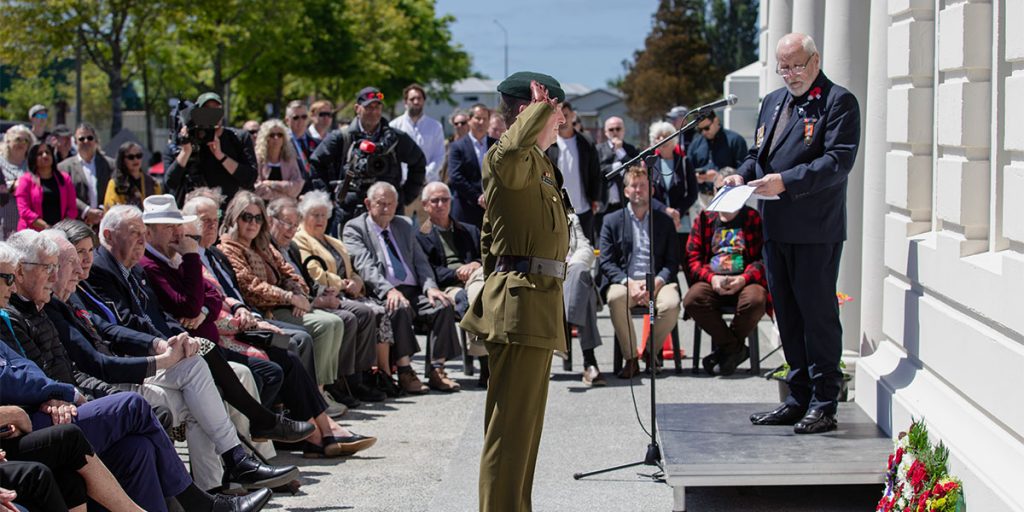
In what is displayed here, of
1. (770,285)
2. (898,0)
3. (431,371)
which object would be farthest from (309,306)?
(898,0)

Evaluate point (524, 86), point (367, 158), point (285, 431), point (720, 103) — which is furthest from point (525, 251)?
point (367, 158)

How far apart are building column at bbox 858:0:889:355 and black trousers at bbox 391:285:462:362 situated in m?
2.88

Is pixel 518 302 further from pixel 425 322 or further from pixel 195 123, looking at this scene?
pixel 195 123

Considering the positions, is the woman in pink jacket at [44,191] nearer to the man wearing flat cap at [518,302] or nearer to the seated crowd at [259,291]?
the seated crowd at [259,291]

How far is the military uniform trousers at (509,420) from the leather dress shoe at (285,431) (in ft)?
5.74

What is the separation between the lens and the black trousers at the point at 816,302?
596 centimetres

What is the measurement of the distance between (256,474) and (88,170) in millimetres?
7437

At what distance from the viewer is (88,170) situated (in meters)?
12.6

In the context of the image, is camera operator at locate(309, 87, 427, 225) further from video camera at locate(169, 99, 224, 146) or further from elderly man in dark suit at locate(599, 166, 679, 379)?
elderly man in dark suit at locate(599, 166, 679, 379)

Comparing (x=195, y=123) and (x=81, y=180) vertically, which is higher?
(x=195, y=123)

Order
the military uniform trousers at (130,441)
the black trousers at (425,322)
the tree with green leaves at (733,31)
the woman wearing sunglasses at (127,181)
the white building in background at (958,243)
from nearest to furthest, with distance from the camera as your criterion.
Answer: the white building in background at (958,243) < the military uniform trousers at (130,441) < the black trousers at (425,322) < the woman wearing sunglasses at (127,181) < the tree with green leaves at (733,31)

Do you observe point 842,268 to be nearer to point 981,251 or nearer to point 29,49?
point 981,251

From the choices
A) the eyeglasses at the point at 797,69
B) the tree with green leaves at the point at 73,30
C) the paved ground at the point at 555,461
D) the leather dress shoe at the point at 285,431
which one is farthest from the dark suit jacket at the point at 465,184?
the tree with green leaves at the point at 73,30

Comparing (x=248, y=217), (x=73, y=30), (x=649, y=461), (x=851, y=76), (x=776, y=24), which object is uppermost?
(x=73, y=30)
